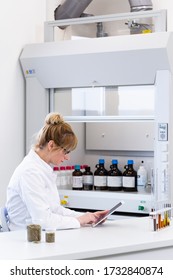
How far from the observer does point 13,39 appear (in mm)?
3609

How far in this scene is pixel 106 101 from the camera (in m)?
3.72

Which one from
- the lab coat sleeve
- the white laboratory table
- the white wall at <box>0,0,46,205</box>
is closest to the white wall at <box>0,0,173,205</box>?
the white wall at <box>0,0,46,205</box>

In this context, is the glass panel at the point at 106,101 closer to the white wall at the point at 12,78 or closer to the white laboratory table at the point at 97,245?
the white wall at the point at 12,78

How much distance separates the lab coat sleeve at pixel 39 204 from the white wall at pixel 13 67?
4.22 ft

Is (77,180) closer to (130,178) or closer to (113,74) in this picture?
(130,178)

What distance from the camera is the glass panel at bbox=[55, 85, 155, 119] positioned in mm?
3586

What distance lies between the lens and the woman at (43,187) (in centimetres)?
225

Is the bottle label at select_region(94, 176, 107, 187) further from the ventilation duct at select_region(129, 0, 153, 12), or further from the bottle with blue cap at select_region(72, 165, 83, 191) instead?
the ventilation duct at select_region(129, 0, 153, 12)

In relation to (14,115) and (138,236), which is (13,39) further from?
(138,236)

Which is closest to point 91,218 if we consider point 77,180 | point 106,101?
point 77,180

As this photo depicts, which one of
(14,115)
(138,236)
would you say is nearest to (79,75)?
(14,115)

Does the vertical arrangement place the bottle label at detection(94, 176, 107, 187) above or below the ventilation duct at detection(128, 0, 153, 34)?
below

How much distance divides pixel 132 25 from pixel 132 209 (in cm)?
132
